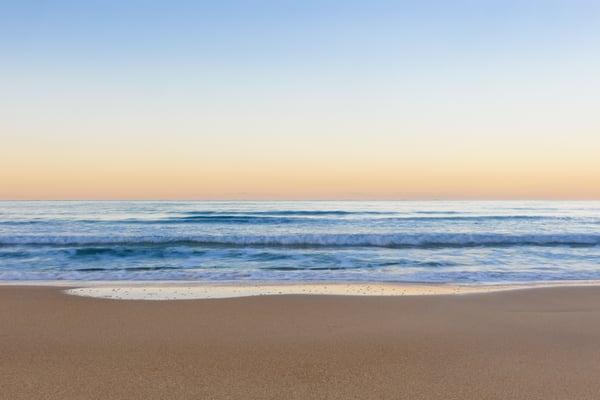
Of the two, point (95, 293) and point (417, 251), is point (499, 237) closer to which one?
point (417, 251)

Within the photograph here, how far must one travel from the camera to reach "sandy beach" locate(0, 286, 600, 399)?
10.7 feet

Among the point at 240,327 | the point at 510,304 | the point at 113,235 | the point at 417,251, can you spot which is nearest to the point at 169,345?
the point at 240,327

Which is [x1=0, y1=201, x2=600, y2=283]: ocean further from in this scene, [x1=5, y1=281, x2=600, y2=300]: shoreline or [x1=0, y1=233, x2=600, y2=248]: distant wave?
[x1=5, y1=281, x2=600, y2=300]: shoreline

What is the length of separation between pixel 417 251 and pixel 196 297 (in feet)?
37.5

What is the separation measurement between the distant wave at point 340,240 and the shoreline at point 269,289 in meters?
10.3

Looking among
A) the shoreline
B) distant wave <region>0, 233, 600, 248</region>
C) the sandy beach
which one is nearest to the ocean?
distant wave <region>0, 233, 600, 248</region>

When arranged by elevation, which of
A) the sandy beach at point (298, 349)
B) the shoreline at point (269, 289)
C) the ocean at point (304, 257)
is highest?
the sandy beach at point (298, 349)

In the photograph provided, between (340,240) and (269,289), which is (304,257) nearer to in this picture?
(340,240)

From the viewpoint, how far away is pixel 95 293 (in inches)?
300

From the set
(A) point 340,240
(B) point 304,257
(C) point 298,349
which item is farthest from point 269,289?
(A) point 340,240

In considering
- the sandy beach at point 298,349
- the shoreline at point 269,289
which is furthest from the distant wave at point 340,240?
the sandy beach at point 298,349

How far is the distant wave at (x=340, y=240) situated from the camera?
1972 cm

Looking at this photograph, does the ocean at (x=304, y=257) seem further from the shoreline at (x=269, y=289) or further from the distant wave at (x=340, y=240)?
the shoreline at (x=269, y=289)

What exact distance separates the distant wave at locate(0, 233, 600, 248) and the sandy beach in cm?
1337
